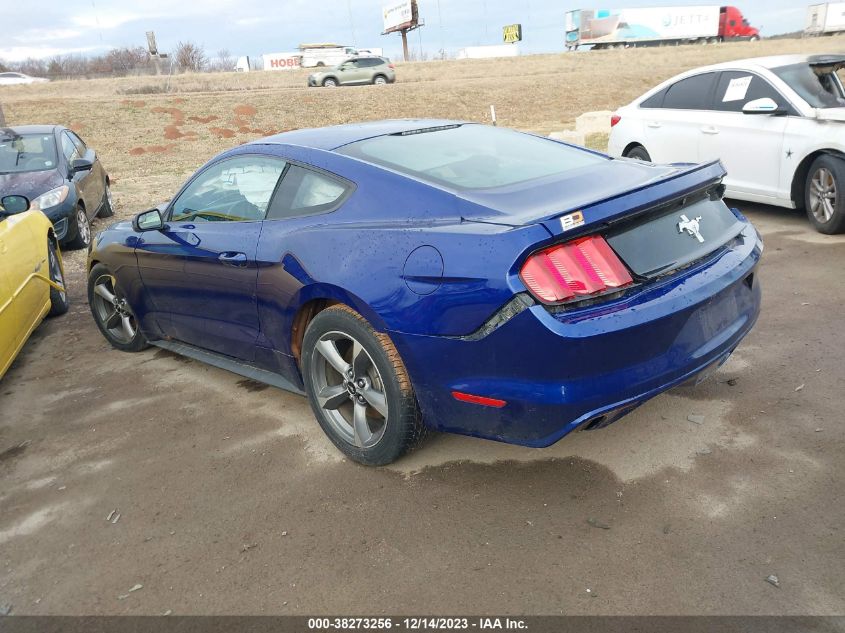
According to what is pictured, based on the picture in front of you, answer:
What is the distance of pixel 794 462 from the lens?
122 inches

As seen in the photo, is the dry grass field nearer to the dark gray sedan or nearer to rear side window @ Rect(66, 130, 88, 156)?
rear side window @ Rect(66, 130, 88, 156)

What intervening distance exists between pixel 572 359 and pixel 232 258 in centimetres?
200

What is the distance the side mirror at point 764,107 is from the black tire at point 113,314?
6046mm

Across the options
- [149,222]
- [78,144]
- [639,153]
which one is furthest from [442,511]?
[78,144]

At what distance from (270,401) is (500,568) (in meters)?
2.13

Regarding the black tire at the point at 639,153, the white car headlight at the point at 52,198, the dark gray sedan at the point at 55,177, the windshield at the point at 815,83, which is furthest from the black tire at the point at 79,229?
the windshield at the point at 815,83

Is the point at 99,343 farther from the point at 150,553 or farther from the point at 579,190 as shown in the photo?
the point at 579,190

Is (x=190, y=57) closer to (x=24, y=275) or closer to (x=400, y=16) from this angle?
(x=400, y=16)

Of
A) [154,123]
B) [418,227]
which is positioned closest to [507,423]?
[418,227]

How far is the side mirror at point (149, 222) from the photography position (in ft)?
14.7

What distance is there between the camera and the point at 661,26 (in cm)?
7300

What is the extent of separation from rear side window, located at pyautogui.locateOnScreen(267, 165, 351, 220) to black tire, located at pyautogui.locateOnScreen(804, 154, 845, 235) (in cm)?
517

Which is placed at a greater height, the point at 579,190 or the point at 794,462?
the point at 579,190

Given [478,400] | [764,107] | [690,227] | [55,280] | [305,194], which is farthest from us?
[764,107]
